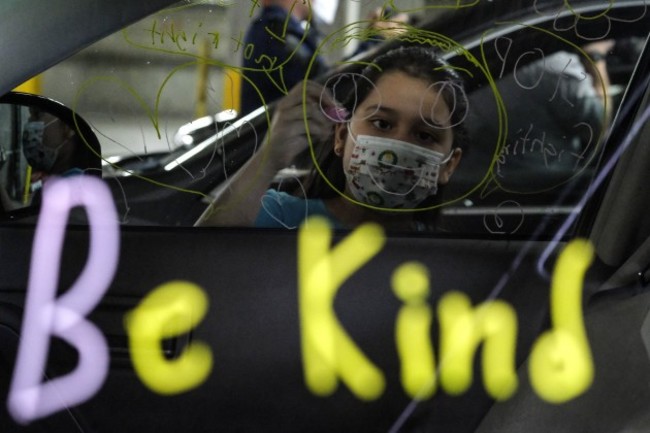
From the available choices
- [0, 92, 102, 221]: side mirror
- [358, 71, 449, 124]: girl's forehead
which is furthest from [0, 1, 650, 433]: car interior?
[358, 71, 449, 124]: girl's forehead

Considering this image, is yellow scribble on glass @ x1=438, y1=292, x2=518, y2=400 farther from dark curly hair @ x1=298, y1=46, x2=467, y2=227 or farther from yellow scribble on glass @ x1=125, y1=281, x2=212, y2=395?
yellow scribble on glass @ x1=125, y1=281, x2=212, y2=395

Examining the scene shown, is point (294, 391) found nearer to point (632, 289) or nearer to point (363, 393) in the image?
point (363, 393)

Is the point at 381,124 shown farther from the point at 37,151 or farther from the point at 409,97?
the point at 37,151

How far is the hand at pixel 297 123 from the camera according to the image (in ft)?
7.41

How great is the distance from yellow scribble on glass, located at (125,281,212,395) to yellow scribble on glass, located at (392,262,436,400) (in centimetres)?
38

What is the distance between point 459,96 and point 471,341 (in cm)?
48

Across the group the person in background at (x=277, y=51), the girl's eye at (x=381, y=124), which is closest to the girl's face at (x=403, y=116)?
the girl's eye at (x=381, y=124)

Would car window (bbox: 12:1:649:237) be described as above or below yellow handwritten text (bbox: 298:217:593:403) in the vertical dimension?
above

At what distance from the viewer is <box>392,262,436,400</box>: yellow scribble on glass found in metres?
2.34

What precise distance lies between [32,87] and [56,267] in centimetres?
37

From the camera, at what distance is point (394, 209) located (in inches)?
91.7

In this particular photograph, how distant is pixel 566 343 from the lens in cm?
228

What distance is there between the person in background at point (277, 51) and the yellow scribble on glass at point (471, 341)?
0.53 m

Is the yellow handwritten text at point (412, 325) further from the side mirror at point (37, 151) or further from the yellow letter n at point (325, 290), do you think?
the side mirror at point (37, 151)
